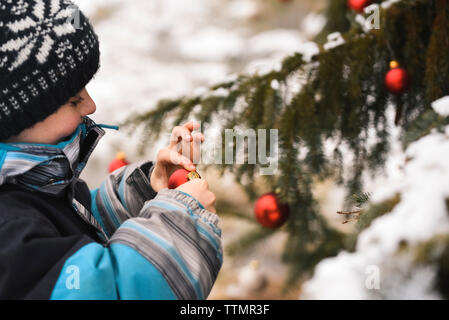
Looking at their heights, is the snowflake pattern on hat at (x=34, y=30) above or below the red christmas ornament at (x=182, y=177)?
above

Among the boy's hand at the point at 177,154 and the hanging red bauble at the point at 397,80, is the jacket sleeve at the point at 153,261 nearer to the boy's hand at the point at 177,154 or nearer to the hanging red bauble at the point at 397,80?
the boy's hand at the point at 177,154

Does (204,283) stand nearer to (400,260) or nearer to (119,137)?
(400,260)

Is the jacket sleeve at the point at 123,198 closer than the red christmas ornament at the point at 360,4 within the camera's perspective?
Yes

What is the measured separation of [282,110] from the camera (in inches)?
36.8

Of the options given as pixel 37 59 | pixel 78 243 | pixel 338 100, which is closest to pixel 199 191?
pixel 78 243

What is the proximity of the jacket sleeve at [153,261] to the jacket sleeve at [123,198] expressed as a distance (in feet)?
0.69

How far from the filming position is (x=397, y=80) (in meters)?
0.82

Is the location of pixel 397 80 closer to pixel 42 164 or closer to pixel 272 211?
pixel 272 211

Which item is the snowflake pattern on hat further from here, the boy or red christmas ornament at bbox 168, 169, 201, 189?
red christmas ornament at bbox 168, 169, 201, 189

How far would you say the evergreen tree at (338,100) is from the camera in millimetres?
849

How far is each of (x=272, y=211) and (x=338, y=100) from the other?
0.32 m

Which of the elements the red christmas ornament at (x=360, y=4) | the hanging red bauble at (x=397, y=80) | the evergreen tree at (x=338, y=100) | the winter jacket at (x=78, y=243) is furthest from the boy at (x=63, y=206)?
the red christmas ornament at (x=360, y=4)

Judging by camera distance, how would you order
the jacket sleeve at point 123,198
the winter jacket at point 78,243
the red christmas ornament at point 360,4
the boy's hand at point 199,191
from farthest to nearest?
the red christmas ornament at point 360,4
the jacket sleeve at point 123,198
the boy's hand at point 199,191
the winter jacket at point 78,243

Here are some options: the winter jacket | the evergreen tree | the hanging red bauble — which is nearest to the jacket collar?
the winter jacket
